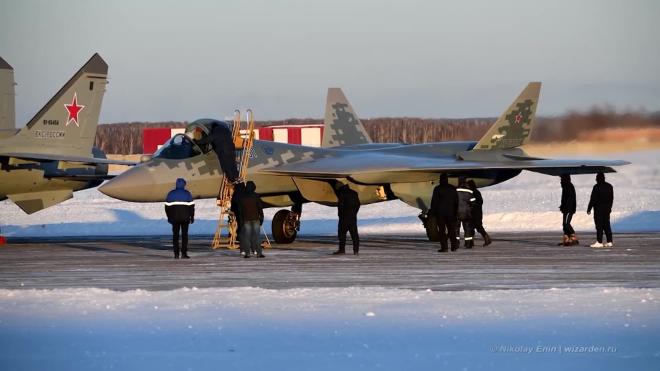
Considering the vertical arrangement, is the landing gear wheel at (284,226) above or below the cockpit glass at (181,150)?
below

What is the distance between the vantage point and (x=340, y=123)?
3528 centimetres

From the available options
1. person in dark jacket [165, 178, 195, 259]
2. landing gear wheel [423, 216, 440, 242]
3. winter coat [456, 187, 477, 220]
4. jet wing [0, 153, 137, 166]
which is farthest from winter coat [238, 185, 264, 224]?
landing gear wheel [423, 216, 440, 242]

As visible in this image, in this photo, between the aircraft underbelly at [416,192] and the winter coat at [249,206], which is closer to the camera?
the winter coat at [249,206]

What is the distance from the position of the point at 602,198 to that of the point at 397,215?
51.6 ft

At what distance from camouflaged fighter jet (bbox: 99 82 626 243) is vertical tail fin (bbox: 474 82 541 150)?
0.03 m

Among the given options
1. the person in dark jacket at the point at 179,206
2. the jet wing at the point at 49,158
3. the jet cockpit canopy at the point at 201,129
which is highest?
the jet cockpit canopy at the point at 201,129

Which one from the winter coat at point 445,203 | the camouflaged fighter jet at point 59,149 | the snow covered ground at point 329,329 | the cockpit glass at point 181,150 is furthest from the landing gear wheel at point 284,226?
the snow covered ground at point 329,329

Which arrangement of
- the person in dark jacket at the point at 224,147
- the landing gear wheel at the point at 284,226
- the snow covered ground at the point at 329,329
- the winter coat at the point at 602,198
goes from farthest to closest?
1. the landing gear wheel at the point at 284,226
2. the person in dark jacket at the point at 224,147
3. the winter coat at the point at 602,198
4. the snow covered ground at the point at 329,329

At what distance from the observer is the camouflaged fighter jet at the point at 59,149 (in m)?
29.4

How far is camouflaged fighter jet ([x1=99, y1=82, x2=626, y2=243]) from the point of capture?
26.1m

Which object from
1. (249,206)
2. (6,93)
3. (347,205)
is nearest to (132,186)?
(249,206)

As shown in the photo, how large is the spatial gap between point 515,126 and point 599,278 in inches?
489

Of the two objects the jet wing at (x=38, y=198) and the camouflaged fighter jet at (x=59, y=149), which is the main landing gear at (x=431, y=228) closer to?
the camouflaged fighter jet at (x=59, y=149)

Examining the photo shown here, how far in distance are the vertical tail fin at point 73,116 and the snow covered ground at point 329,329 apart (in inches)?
562
